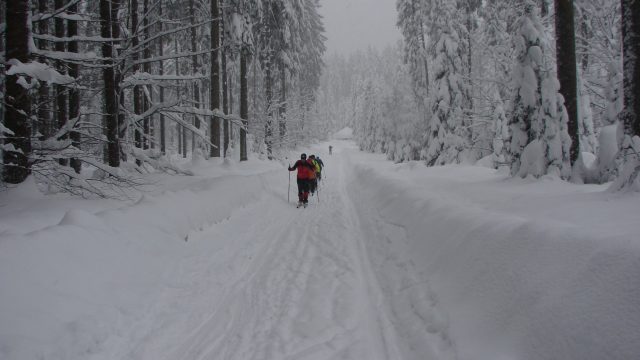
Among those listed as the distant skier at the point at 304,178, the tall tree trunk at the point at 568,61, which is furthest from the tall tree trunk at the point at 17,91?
the tall tree trunk at the point at 568,61

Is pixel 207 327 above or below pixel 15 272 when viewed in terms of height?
below

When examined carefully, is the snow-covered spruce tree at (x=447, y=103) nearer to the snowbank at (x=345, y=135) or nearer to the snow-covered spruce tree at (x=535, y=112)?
the snow-covered spruce tree at (x=535, y=112)

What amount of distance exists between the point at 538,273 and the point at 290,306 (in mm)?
3010

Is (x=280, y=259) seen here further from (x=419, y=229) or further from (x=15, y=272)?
(x=15, y=272)

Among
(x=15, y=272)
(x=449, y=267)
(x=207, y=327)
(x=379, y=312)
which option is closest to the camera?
(x=15, y=272)

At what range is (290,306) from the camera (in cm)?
513

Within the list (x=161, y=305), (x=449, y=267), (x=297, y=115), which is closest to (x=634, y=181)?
(x=449, y=267)

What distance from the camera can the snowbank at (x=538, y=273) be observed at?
2842 mm

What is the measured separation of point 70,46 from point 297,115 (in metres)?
29.3

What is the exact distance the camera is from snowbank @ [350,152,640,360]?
9.32 feet

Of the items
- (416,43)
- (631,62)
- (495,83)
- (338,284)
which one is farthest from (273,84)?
(338,284)

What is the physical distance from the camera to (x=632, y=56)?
6.16m

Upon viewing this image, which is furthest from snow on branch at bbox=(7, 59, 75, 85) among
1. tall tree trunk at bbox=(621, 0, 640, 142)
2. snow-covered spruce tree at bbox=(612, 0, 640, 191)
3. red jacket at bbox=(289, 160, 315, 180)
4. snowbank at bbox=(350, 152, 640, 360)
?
red jacket at bbox=(289, 160, 315, 180)

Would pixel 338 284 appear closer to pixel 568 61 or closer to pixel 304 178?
pixel 568 61
